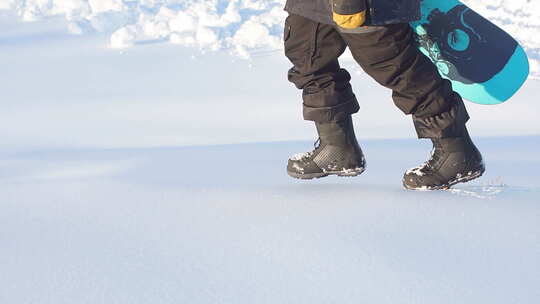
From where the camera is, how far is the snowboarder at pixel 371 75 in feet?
4.57

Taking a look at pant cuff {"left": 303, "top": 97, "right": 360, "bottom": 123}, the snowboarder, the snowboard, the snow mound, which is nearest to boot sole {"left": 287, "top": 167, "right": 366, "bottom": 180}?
the snowboarder

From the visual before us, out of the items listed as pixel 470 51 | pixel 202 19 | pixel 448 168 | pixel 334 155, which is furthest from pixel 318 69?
pixel 202 19

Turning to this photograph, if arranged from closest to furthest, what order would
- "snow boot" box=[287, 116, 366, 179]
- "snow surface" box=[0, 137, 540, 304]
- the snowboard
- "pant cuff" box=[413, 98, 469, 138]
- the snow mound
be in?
"snow surface" box=[0, 137, 540, 304]
"pant cuff" box=[413, 98, 469, 138]
"snow boot" box=[287, 116, 366, 179]
the snowboard
the snow mound

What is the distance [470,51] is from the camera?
5.90 feet

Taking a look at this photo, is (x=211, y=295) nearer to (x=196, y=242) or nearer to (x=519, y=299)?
(x=196, y=242)

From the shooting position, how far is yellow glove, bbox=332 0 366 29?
1320 millimetres

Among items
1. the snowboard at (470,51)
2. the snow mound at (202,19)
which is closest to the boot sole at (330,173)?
the snowboard at (470,51)

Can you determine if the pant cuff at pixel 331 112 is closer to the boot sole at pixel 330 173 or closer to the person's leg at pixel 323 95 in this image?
the person's leg at pixel 323 95

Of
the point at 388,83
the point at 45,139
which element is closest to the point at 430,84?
the point at 388,83

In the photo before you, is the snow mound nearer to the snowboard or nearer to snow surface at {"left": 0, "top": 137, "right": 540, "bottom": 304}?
the snowboard

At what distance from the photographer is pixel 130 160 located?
2.07 meters

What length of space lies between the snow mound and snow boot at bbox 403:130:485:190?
320cm

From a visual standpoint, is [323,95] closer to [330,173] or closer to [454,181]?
[330,173]

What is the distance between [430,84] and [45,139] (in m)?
1.83
